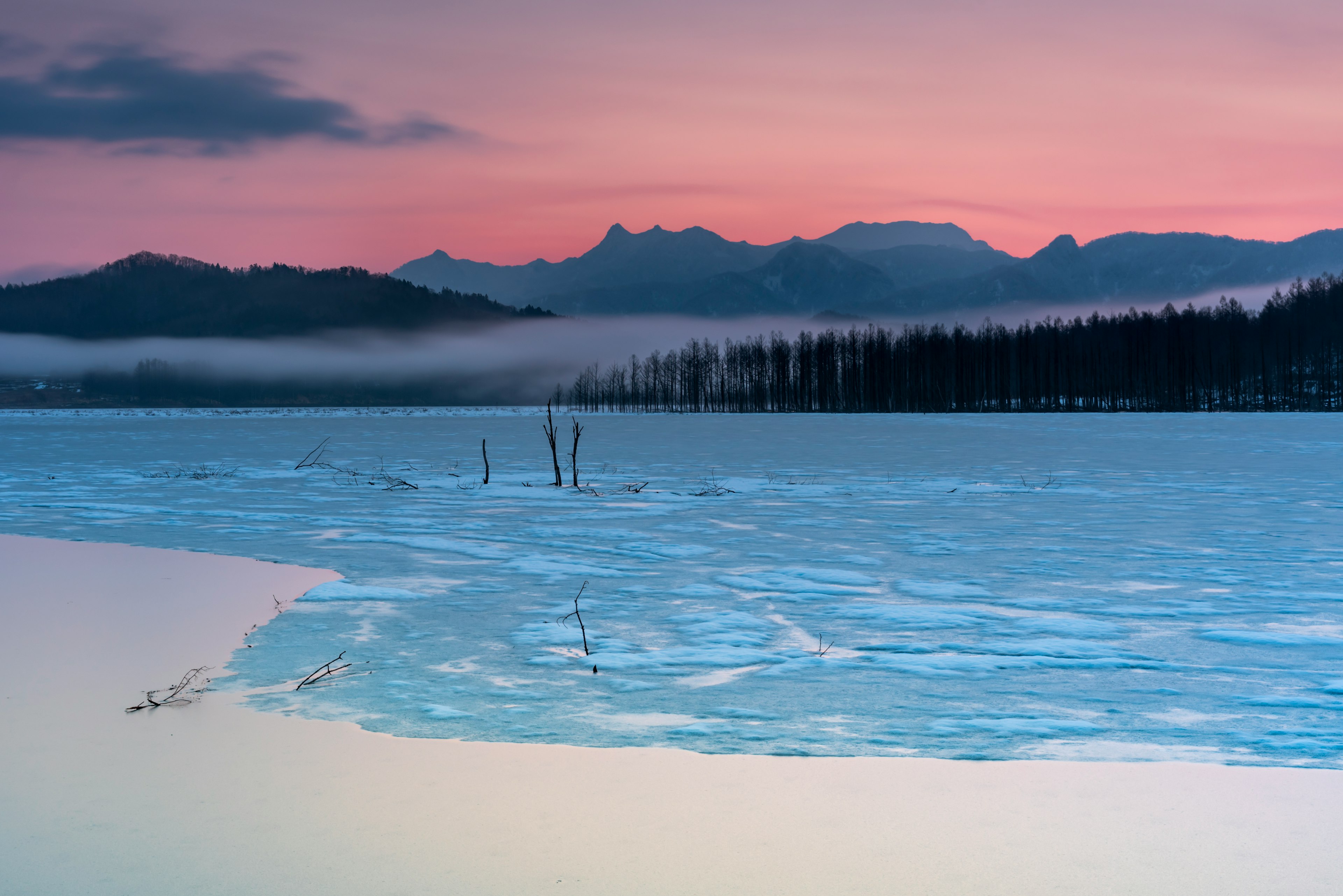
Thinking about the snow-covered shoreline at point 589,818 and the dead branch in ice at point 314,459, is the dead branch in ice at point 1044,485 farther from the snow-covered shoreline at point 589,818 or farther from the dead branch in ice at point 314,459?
the dead branch in ice at point 314,459

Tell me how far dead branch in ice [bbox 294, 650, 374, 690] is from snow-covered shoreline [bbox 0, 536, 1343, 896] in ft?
1.91

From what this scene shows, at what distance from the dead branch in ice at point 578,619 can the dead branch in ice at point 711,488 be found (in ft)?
30.3

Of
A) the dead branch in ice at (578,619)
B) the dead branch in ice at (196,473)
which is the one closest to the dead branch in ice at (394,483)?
the dead branch in ice at (196,473)

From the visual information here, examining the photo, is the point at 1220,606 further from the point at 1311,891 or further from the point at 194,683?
the point at 194,683

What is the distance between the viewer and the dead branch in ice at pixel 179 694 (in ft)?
17.8

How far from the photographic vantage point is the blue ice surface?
517 centimetres

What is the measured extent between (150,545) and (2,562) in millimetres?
1634

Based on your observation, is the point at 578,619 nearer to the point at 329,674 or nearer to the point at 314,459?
the point at 329,674

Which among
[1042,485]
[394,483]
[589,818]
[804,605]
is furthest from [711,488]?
[589,818]

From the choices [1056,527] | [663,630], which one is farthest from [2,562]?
[1056,527]

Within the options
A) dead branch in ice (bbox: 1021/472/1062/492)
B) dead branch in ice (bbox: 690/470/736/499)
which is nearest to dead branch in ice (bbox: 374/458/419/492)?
dead branch in ice (bbox: 690/470/736/499)

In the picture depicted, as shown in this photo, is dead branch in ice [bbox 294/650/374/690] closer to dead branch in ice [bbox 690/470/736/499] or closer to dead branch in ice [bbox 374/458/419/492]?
dead branch in ice [bbox 690/470/736/499]

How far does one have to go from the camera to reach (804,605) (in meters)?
8.35

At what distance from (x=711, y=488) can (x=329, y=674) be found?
539 inches
